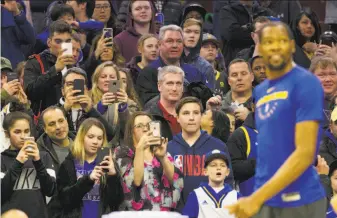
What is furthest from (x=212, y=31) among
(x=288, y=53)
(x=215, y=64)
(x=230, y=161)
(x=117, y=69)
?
(x=288, y=53)

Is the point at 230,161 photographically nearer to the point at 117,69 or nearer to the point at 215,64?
the point at 117,69

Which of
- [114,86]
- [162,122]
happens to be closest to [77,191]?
[162,122]

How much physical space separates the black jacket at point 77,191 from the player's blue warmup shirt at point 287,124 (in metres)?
3.58

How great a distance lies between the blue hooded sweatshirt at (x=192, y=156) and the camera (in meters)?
10.3

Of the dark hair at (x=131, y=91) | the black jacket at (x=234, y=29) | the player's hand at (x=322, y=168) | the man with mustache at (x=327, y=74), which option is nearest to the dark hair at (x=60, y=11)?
the dark hair at (x=131, y=91)

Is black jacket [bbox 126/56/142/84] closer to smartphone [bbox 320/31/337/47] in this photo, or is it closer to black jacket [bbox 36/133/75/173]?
black jacket [bbox 36/133/75/173]

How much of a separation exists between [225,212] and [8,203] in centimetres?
203

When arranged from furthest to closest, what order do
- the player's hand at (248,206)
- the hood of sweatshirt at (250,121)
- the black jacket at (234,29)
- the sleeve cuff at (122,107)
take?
the black jacket at (234,29) → the sleeve cuff at (122,107) → the hood of sweatshirt at (250,121) → the player's hand at (248,206)

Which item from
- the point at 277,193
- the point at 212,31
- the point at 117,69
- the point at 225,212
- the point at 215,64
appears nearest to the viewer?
the point at 277,193

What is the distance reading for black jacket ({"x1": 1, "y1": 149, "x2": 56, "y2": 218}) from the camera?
9945 mm

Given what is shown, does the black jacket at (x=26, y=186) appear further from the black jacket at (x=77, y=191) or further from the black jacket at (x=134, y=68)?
Answer: the black jacket at (x=134, y=68)

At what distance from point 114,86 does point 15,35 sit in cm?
346

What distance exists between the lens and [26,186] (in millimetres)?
10102

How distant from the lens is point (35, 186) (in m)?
10.1
